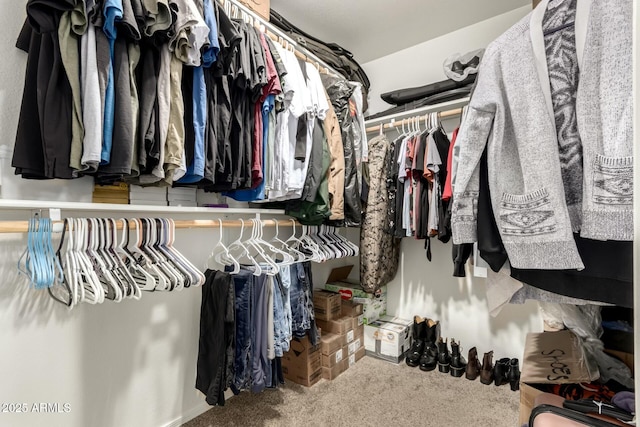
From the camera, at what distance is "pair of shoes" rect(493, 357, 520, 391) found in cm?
189

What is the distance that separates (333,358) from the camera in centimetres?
202

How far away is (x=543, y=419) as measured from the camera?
89 cm

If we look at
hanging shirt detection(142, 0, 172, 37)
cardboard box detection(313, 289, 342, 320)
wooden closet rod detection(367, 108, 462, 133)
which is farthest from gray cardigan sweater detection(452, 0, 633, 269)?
cardboard box detection(313, 289, 342, 320)

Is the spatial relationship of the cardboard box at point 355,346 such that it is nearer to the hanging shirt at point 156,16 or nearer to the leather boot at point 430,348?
the leather boot at point 430,348

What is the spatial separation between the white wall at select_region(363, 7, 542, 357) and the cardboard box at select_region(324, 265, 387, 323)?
0.41ft

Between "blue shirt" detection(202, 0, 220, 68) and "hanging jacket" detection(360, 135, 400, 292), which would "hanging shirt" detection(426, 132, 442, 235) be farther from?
"blue shirt" detection(202, 0, 220, 68)

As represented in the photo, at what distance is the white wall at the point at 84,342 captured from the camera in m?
1.07

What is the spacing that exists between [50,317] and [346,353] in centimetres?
168

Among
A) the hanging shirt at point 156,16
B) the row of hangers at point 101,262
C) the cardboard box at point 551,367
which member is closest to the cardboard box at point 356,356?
the cardboard box at point 551,367

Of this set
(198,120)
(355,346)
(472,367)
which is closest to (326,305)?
(355,346)

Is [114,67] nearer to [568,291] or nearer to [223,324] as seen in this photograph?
[223,324]

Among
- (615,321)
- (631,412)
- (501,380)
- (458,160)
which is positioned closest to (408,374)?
(501,380)

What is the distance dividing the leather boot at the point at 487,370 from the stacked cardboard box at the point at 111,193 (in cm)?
230

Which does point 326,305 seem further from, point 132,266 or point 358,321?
point 132,266
